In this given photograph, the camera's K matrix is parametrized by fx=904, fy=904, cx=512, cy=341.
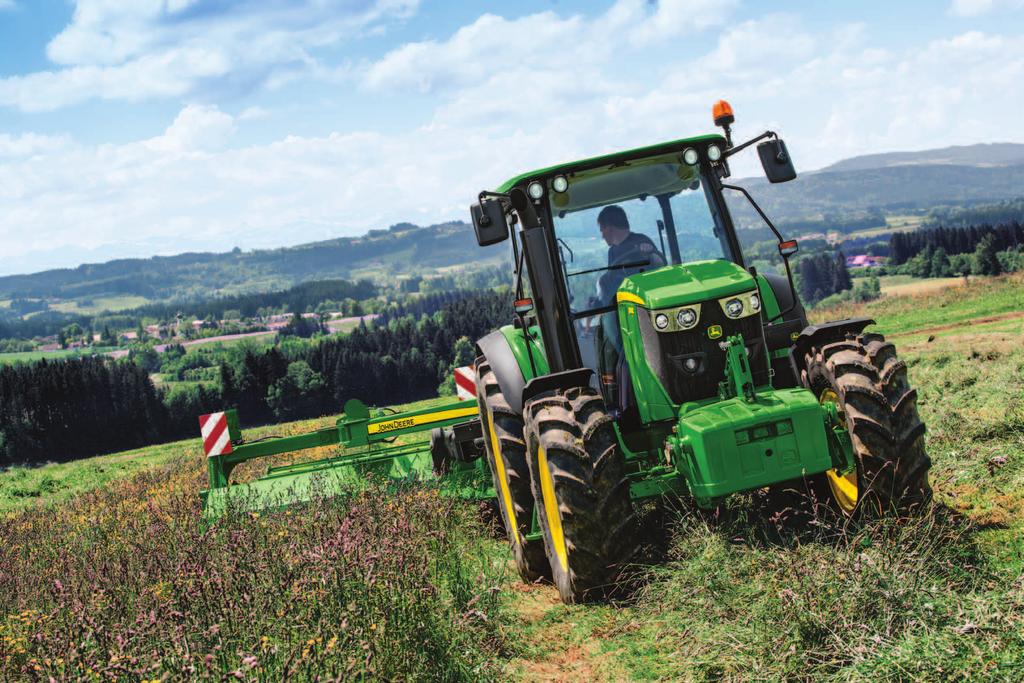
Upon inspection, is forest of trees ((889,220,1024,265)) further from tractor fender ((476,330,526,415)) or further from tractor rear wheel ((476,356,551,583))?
tractor rear wheel ((476,356,551,583))

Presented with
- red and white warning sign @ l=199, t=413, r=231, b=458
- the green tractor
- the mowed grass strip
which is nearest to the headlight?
the green tractor

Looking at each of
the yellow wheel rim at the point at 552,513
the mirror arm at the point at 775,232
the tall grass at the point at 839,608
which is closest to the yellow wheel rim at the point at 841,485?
the tall grass at the point at 839,608

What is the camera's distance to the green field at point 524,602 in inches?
146

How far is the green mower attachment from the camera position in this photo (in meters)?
8.75

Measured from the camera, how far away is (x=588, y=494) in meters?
5.37

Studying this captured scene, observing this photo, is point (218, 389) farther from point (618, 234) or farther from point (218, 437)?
point (618, 234)

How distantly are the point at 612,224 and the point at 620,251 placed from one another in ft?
0.74

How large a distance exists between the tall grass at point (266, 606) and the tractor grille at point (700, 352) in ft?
5.85

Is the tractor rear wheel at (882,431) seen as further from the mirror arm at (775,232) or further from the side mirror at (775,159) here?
the side mirror at (775,159)

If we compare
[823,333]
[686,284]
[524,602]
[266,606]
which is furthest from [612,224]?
[266,606]

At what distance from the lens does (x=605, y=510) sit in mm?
5379

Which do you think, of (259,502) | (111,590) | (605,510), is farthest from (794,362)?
(259,502)

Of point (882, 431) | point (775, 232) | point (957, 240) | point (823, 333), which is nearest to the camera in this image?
point (882, 431)

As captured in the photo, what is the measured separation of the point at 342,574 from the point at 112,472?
79.4ft
